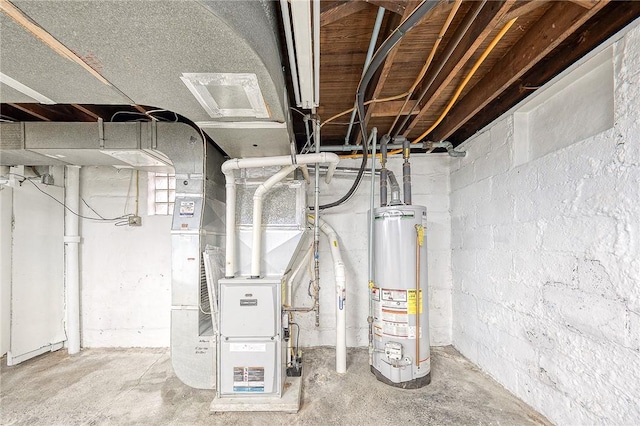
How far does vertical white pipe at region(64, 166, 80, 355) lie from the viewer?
2.71 metres

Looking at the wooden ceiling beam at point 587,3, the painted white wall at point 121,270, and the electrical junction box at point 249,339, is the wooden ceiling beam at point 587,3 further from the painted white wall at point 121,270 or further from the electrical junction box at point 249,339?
the painted white wall at point 121,270

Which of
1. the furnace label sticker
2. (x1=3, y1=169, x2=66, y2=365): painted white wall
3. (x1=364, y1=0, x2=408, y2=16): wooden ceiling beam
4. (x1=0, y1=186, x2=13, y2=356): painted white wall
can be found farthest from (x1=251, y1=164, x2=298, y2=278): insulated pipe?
(x1=0, y1=186, x2=13, y2=356): painted white wall

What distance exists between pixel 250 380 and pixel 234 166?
4.96 feet

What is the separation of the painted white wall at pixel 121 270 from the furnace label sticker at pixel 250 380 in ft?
4.46

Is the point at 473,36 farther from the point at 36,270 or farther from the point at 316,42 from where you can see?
the point at 36,270

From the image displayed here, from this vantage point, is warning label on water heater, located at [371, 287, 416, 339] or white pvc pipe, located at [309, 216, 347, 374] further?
white pvc pipe, located at [309, 216, 347, 374]

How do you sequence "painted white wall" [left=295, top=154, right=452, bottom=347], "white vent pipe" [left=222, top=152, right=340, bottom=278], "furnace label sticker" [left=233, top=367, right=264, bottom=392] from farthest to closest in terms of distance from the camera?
1. "painted white wall" [left=295, top=154, right=452, bottom=347]
2. "white vent pipe" [left=222, top=152, right=340, bottom=278]
3. "furnace label sticker" [left=233, top=367, right=264, bottom=392]

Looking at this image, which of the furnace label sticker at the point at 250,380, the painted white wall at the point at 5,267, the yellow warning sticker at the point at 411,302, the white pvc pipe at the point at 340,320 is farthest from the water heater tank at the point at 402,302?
the painted white wall at the point at 5,267

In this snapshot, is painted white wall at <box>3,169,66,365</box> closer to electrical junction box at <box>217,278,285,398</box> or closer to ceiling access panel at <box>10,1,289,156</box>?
electrical junction box at <box>217,278,285,398</box>

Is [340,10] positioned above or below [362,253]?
above

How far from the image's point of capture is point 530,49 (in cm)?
135

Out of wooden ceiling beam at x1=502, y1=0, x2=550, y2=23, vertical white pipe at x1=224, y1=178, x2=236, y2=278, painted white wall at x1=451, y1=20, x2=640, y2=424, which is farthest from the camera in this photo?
vertical white pipe at x1=224, y1=178, x2=236, y2=278

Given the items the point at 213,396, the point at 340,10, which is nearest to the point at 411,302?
the point at 213,396

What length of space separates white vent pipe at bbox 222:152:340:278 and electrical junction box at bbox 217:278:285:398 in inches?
9.3
